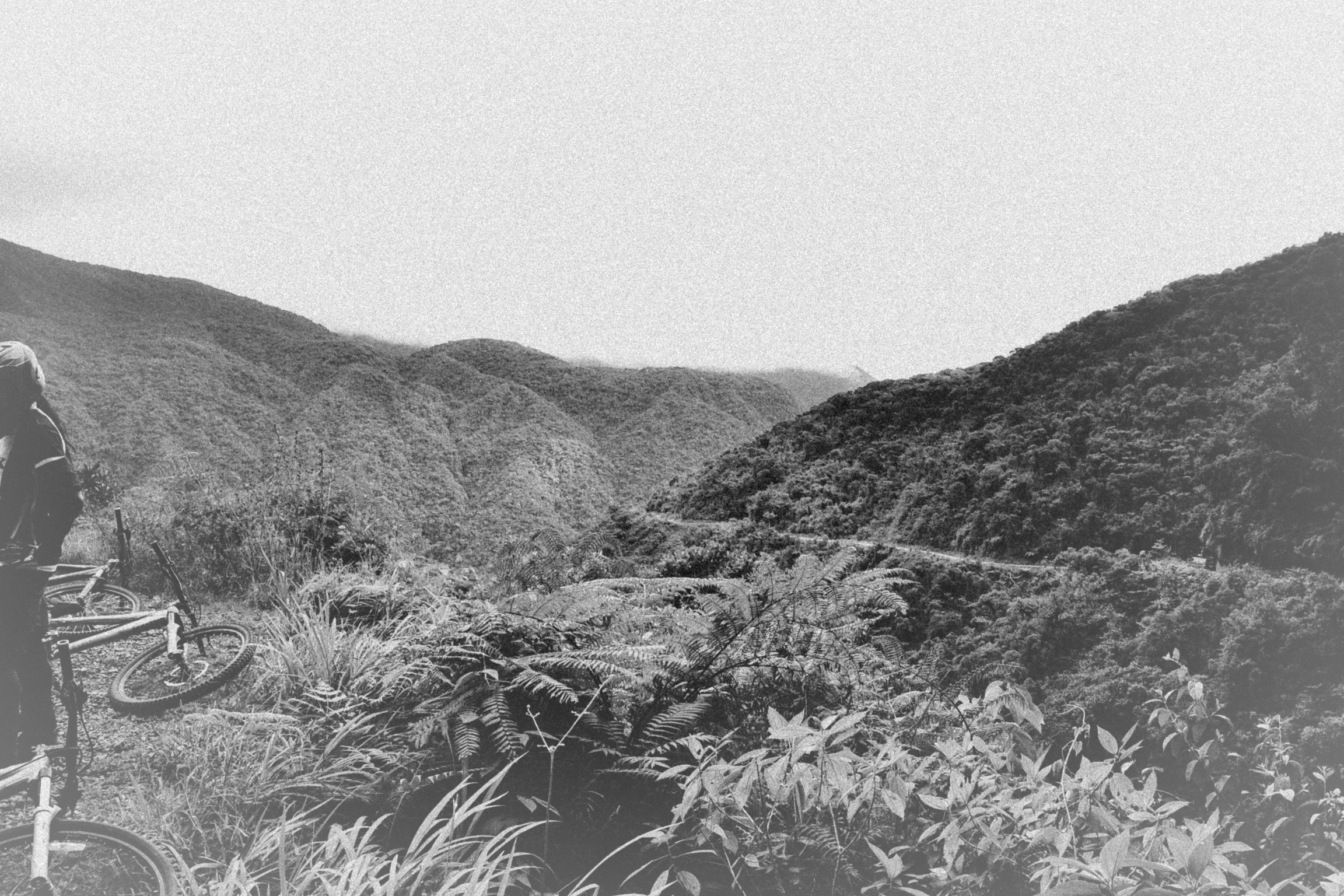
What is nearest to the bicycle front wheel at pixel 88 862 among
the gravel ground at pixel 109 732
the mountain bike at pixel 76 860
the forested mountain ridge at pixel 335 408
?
the mountain bike at pixel 76 860

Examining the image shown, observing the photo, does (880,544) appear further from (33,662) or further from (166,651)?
(33,662)

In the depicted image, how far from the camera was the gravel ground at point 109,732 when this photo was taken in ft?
9.00

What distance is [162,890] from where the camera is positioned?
6.82ft

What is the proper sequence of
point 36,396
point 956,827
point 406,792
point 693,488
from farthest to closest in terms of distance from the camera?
point 693,488 → point 36,396 → point 406,792 → point 956,827

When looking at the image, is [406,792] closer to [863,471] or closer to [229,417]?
[229,417]

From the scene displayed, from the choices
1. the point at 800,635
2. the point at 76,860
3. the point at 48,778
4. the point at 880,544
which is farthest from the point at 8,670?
the point at 880,544

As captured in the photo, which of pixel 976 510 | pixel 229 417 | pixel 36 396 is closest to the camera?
pixel 36 396

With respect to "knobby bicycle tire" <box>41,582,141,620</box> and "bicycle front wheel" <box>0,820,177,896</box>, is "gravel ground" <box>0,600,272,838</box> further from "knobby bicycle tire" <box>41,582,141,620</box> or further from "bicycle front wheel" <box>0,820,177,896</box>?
"bicycle front wheel" <box>0,820,177,896</box>

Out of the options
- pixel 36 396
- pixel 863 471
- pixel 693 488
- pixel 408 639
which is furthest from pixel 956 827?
pixel 693 488

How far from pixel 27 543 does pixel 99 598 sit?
578 mm

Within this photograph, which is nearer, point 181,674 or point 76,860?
point 76,860

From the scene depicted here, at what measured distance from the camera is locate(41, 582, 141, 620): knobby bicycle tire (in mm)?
3055

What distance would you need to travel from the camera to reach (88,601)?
325cm

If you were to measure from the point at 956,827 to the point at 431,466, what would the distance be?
4.60 meters
